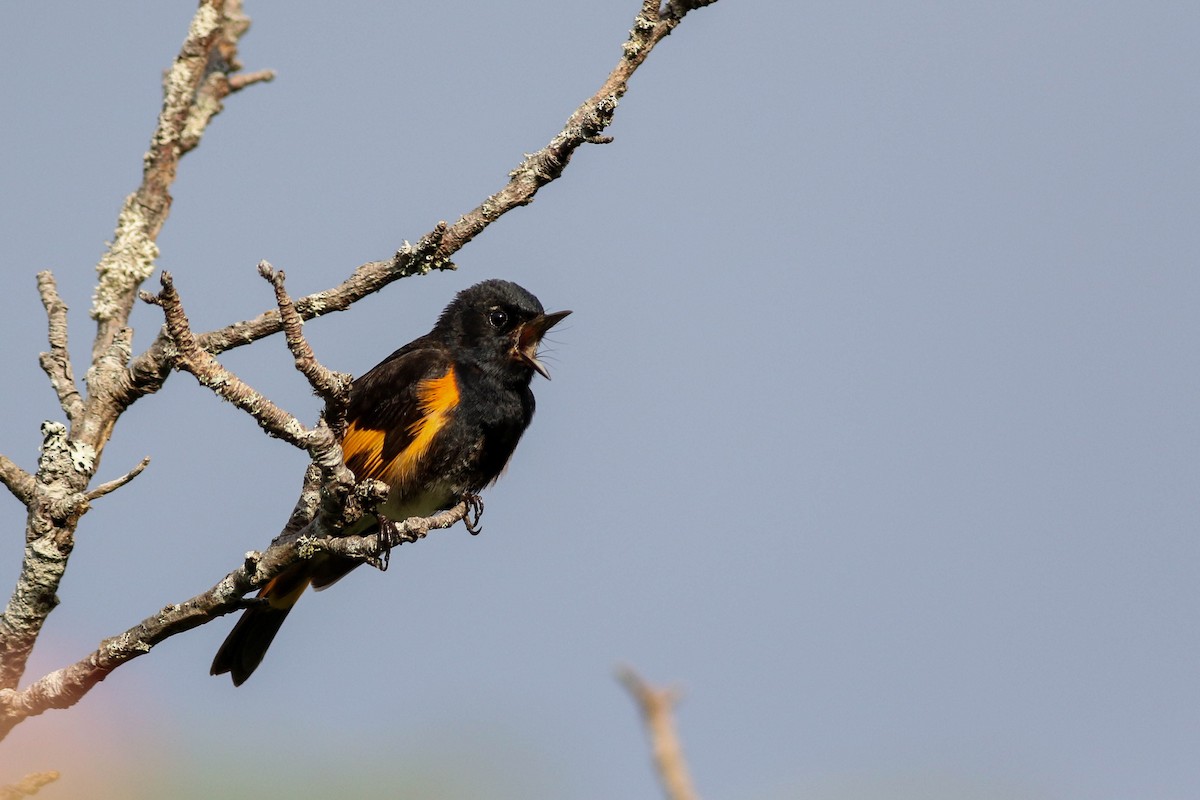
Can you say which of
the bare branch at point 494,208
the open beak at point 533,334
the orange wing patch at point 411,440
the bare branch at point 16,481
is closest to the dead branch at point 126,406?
the bare branch at point 16,481

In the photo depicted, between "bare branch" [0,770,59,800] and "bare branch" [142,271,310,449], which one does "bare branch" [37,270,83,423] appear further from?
"bare branch" [0,770,59,800]

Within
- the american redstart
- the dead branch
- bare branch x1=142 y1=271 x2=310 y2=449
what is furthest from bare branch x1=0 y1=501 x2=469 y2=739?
the american redstart

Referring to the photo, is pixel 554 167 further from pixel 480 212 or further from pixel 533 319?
pixel 533 319

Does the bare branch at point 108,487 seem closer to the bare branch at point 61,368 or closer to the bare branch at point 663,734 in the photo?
the bare branch at point 61,368

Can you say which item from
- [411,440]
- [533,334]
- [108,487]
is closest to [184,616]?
[108,487]

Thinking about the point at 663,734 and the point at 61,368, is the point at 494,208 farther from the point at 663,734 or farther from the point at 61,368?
the point at 663,734

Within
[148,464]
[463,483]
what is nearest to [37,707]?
[148,464]
